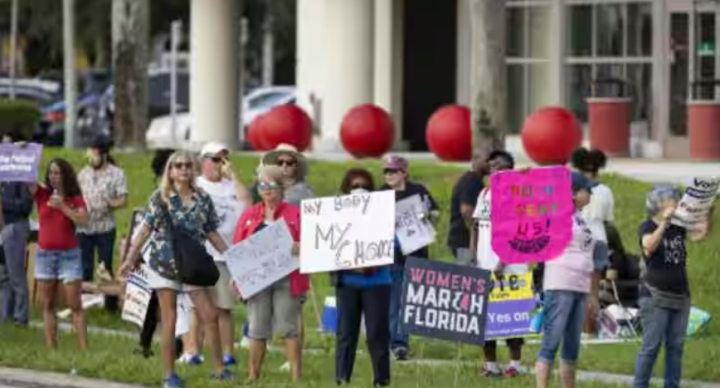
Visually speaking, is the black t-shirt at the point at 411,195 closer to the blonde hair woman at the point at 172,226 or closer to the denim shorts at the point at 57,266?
the blonde hair woman at the point at 172,226

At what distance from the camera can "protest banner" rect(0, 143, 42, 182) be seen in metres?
17.8

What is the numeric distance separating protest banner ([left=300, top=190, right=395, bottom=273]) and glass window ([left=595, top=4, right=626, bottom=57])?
19.5 m

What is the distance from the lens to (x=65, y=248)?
1725cm

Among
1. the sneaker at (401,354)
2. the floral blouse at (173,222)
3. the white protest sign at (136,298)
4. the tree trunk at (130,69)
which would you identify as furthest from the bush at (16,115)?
the floral blouse at (173,222)

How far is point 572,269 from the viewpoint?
13961mm

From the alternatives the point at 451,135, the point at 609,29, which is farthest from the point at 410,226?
the point at 609,29

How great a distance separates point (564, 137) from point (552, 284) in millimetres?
14203

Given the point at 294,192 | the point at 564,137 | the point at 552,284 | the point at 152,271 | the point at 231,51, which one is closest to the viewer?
the point at 552,284

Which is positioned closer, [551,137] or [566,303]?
[566,303]

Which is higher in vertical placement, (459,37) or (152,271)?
(459,37)

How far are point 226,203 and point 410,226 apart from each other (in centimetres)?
147

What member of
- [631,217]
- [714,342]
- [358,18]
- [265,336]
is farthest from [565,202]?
[358,18]

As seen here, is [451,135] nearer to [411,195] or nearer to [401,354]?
[401,354]

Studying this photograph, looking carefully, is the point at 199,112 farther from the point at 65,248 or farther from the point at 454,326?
the point at 454,326
